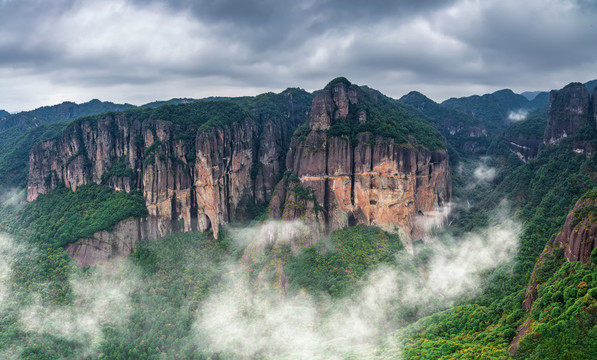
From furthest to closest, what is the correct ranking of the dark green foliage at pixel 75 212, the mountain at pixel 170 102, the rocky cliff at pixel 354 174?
the mountain at pixel 170 102 → the rocky cliff at pixel 354 174 → the dark green foliage at pixel 75 212

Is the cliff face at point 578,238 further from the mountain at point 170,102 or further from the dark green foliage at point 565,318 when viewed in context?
the mountain at point 170,102

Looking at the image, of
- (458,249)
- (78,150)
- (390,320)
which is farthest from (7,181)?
(458,249)

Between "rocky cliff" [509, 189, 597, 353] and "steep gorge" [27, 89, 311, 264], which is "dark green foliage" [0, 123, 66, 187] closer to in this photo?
"steep gorge" [27, 89, 311, 264]

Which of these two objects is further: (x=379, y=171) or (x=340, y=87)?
(x=340, y=87)

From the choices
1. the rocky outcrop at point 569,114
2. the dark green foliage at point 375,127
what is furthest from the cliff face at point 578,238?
the rocky outcrop at point 569,114

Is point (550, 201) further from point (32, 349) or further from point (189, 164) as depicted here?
point (32, 349)

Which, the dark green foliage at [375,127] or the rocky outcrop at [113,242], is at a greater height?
the dark green foliage at [375,127]

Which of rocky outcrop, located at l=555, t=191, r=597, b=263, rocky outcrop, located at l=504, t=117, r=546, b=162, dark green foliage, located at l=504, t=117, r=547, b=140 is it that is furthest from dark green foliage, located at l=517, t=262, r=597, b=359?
dark green foliage, located at l=504, t=117, r=547, b=140
